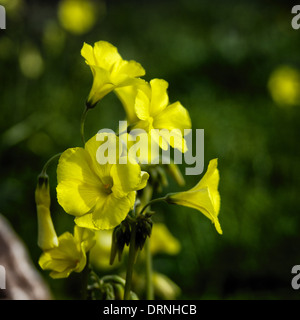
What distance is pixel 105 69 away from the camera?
1.12 meters

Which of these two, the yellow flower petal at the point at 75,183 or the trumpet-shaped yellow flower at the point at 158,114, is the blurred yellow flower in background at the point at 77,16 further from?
the yellow flower petal at the point at 75,183

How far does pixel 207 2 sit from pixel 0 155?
454cm

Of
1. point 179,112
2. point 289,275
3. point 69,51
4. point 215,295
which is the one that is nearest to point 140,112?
point 179,112

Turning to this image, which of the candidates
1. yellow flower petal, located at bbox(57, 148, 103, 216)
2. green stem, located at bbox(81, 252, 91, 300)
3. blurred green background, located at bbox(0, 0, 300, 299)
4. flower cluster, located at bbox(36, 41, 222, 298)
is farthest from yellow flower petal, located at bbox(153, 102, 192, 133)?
blurred green background, located at bbox(0, 0, 300, 299)

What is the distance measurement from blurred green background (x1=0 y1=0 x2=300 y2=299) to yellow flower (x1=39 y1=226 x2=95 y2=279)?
1158 millimetres

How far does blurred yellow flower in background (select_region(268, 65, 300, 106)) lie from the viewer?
400cm

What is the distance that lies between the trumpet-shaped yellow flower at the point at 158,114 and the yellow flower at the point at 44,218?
25 cm

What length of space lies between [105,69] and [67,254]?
44 cm

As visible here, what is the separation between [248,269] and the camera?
2.34 metres

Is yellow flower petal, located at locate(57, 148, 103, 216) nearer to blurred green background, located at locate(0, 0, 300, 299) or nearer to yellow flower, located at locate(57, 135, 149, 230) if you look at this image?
yellow flower, located at locate(57, 135, 149, 230)

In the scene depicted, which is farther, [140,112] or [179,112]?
[179,112]

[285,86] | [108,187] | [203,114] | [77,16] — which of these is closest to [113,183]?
[108,187]
